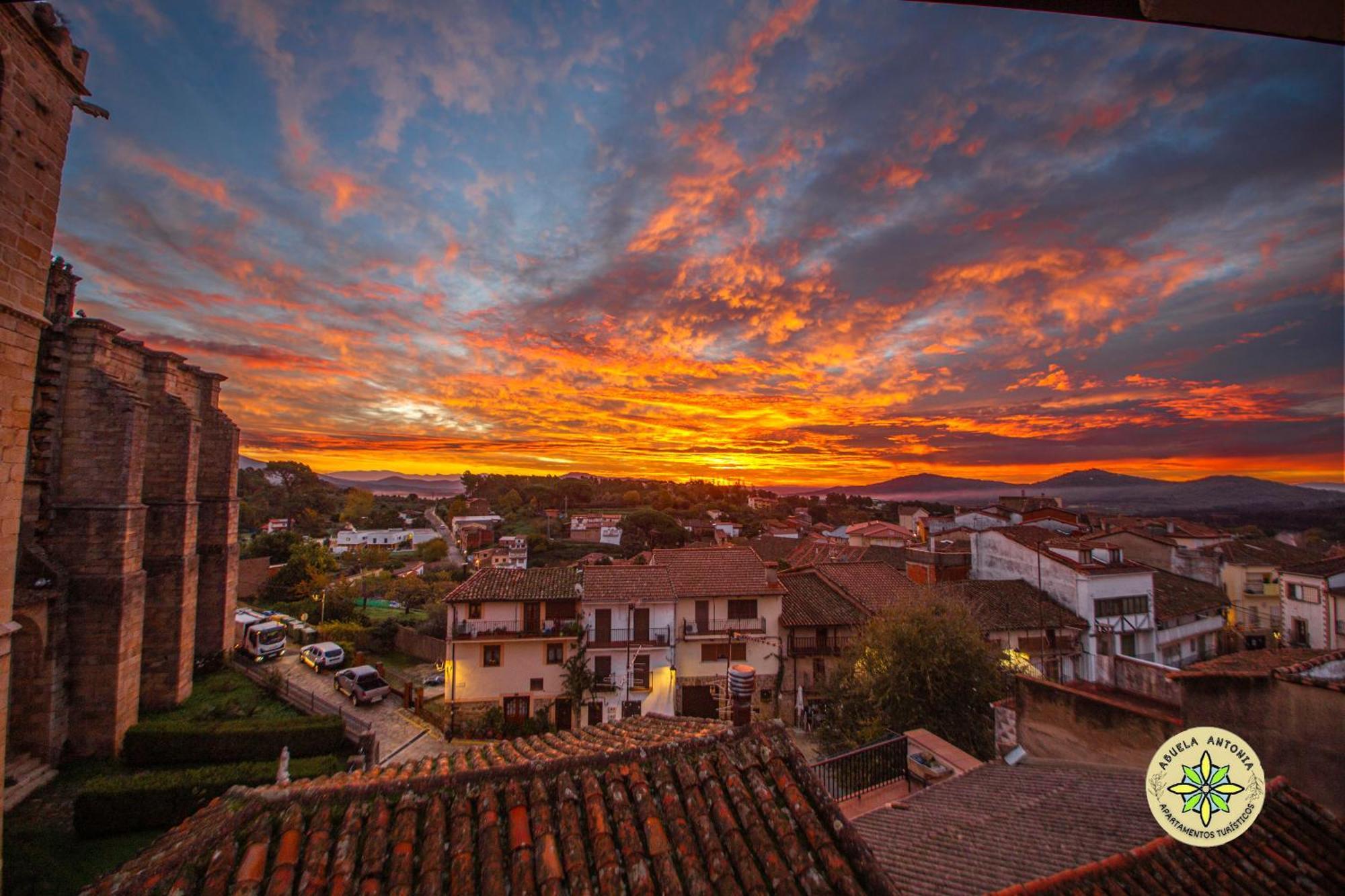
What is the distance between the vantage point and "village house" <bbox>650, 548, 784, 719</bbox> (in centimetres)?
2014

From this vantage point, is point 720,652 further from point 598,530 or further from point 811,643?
point 598,530

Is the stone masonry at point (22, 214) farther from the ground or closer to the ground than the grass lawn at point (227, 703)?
farther from the ground

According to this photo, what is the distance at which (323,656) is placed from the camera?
2105 centimetres

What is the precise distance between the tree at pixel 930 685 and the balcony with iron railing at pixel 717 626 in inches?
228

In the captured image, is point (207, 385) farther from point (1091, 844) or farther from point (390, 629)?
point (1091, 844)

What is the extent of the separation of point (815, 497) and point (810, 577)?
380 feet

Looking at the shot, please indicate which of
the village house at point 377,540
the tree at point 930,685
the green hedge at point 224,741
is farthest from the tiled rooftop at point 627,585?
the village house at point 377,540

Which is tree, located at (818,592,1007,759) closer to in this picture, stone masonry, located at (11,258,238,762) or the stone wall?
the stone wall

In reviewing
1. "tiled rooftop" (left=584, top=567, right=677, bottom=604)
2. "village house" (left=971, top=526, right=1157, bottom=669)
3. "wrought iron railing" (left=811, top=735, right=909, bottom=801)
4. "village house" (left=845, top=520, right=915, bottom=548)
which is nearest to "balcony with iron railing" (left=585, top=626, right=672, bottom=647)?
"tiled rooftop" (left=584, top=567, right=677, bottom=604)

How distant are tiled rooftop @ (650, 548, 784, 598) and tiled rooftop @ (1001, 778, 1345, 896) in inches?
614

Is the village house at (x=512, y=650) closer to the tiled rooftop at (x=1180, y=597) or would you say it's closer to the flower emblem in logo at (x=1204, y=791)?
the flower emblem in logo at (x=1204, y=791)

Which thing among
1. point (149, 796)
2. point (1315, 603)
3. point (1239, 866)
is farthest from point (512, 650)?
point (1315, 603)

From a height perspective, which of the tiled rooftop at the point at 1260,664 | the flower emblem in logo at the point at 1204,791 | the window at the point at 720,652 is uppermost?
the tiled rooftop at the point at 1260,664

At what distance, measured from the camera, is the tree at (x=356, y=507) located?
258ft
